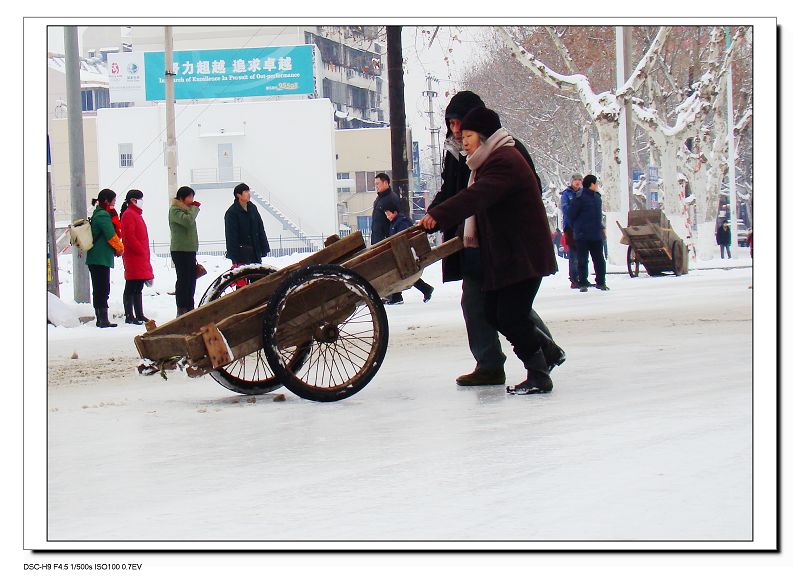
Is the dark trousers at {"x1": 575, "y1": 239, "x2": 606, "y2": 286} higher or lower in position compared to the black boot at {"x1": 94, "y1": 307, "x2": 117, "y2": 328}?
higher

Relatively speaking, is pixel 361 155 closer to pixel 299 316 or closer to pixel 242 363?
pixel 242 363

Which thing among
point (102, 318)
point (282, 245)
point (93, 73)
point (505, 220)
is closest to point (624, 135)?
point (102, 318)

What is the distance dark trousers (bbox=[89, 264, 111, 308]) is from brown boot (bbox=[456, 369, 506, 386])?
23.6ft

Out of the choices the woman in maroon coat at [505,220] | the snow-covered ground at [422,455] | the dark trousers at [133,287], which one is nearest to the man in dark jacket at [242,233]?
the dark trousers at [133,287]

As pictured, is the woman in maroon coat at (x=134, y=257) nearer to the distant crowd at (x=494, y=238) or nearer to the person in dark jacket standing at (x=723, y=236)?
the distant crowd at (x=494, y=238)

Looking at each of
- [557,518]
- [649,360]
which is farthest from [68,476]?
[649,360]

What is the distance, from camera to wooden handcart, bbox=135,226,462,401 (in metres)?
7.21

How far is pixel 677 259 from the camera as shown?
23375 mm

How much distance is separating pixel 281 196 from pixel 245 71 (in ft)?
31.1

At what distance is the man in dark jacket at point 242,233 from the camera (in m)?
13.8

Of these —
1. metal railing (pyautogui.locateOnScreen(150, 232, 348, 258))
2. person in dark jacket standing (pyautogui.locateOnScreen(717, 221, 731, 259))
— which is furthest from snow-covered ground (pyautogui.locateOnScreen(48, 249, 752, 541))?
metal railing (pyautogui.locateOnScreen(150, 232, 348, 258))

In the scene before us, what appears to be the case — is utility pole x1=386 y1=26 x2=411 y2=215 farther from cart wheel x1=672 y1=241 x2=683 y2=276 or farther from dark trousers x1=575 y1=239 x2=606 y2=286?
cart wheel x1=672 y1=241 x2=683 y2=276

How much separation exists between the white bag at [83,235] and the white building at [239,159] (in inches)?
2064

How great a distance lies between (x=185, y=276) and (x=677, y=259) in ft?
37.6
